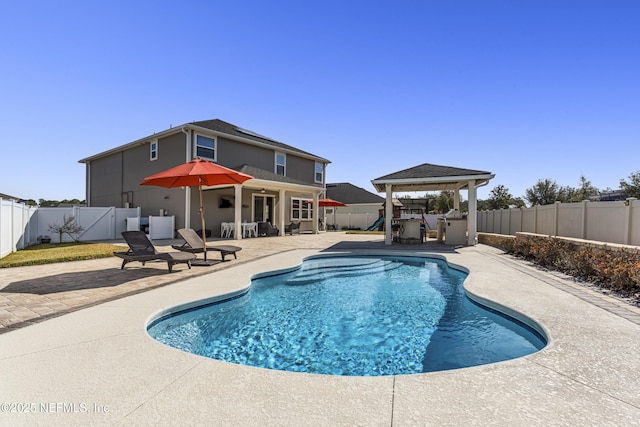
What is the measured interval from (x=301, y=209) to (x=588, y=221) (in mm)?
16454

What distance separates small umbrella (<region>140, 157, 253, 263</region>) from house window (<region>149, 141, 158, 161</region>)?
33.5 feet

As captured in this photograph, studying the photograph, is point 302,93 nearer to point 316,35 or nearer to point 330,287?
point 316,35

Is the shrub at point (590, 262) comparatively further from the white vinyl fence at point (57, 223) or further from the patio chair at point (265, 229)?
the white vinyl fence at point (57, 223)

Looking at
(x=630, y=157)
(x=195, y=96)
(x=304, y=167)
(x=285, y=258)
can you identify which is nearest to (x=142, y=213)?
(x=195, y=96)

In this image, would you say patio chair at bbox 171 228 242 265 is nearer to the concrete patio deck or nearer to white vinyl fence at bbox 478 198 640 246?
the concrete patio deck

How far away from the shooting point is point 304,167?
2355 centimetres

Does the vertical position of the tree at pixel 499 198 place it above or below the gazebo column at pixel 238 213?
above

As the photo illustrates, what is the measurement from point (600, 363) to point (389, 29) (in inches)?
488

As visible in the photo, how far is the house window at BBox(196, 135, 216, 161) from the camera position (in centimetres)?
1592

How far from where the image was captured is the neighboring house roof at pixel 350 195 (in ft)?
110

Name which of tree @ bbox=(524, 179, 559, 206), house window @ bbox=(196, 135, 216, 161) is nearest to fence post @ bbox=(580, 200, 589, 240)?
house window @ bbox=(196, 135, 216, 161)

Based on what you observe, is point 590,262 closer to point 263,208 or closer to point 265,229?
point 265,229

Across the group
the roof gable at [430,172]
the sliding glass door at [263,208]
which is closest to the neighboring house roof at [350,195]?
the sliding glass door at [263,208]

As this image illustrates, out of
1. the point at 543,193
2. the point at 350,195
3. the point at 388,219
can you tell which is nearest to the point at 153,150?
the point at 388,219
